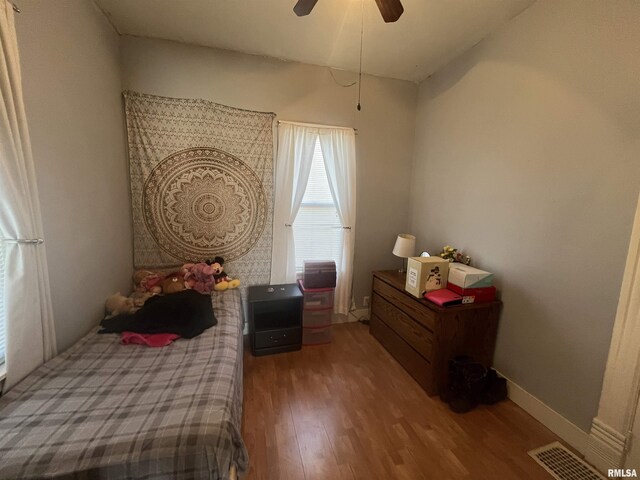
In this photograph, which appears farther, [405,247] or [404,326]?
[405,247]

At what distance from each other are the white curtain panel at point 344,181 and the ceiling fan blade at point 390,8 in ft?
3.78

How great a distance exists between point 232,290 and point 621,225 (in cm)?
256

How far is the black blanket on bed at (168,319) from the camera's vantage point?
1.62m

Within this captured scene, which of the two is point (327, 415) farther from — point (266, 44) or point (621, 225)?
point (266, 44)

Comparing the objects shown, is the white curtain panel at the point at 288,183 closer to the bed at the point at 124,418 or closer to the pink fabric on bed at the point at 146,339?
the pink fabric on bed at the point at 146,339

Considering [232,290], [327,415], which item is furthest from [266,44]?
[327,415]

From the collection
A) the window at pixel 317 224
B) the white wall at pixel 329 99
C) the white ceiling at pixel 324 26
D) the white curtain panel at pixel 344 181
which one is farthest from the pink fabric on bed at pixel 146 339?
the white ceiling at pixel 324 26

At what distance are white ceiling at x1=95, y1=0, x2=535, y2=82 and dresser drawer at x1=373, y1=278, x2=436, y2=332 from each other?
2.00 metres

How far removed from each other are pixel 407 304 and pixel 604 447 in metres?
1.19

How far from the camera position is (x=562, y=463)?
137cm

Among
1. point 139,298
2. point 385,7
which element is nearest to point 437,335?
point 385,7

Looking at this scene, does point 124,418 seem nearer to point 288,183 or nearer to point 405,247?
point 288,183

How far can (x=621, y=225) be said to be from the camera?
4.18 feet

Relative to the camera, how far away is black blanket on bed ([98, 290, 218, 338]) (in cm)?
162
